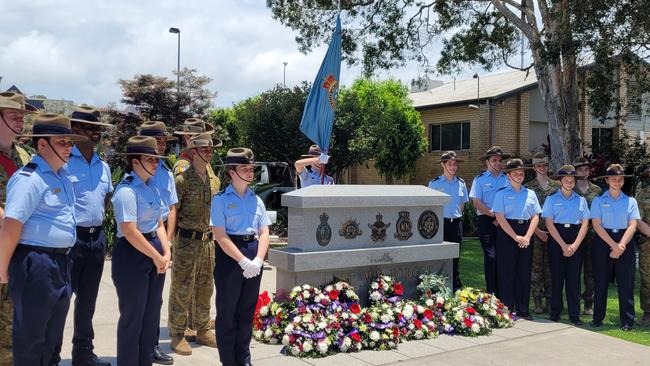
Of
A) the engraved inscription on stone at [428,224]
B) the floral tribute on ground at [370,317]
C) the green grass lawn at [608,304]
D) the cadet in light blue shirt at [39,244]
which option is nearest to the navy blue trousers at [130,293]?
the cadet in light blue shirt at [39,244]

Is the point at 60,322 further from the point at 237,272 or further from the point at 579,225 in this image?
the point at 579,225

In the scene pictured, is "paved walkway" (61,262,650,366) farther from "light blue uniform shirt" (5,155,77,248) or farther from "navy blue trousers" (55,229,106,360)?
"light blue uniform shirt" (5,155,77,248)

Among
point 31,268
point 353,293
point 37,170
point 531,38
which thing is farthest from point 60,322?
point 531,38

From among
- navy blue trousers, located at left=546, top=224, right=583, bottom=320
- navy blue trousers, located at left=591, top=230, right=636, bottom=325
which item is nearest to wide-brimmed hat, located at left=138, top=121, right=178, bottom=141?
navy blue trousers, located at left=546, top=224, right=583, bottom=320

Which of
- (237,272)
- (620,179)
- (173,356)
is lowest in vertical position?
(173,356)

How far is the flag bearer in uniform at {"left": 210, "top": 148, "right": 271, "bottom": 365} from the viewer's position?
472 cm

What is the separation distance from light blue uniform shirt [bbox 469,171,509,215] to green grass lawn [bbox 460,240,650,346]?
1.60 metres

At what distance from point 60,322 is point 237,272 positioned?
135cm

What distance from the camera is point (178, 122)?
78.8 feet

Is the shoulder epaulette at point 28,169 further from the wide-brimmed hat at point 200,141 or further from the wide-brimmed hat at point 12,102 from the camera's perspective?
the wide-brimmed hat at point 200,141

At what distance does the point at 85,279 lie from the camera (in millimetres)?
4613

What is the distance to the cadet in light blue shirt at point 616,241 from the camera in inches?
269

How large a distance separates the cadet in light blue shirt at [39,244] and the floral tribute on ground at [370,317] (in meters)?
2.36

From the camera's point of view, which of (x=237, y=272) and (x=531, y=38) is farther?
(x=531, y=38)
